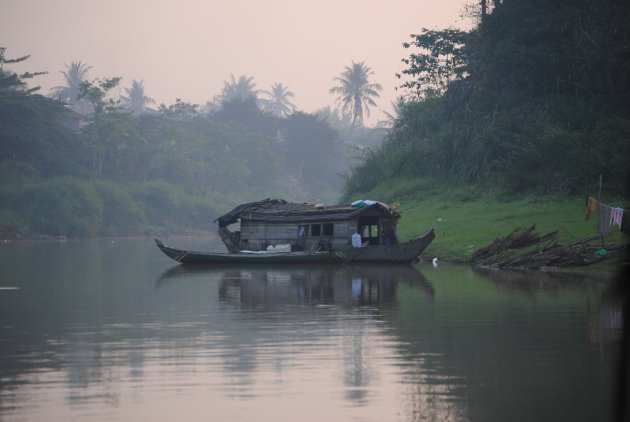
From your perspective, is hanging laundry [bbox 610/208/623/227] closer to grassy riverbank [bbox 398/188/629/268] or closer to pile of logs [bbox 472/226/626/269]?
pile of logs [bbox 472/226/626/269]

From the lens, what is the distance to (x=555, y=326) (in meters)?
17.0

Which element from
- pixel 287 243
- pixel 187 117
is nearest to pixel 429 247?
pixel 287 243

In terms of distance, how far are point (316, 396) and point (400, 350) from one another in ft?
11.9

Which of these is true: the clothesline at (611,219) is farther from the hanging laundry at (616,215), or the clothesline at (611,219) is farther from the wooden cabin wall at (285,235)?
the wooden cabin wall at (285,235)

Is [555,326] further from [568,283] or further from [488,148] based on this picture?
[488,148]

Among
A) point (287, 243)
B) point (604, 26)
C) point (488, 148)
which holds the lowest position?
point (287, 243)

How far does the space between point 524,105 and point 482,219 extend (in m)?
10.9

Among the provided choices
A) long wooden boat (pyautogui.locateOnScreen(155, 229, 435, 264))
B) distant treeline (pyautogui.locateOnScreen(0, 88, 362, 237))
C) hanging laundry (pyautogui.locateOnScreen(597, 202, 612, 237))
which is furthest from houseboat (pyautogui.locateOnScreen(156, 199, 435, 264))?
distant treeline (pyautogui.locateOnScreen(0, 88, 362, 237))

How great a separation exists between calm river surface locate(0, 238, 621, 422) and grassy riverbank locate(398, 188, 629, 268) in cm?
825

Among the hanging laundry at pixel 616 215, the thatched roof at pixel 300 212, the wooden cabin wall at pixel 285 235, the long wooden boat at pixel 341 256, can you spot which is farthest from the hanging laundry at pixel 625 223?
the wooden cabin wall at pixel 285 235

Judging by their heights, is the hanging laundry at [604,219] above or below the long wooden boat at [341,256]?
above

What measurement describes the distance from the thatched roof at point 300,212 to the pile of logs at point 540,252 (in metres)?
5.13

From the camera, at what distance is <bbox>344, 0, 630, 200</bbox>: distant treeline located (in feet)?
137

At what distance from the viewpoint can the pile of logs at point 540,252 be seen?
29375 millimetres
